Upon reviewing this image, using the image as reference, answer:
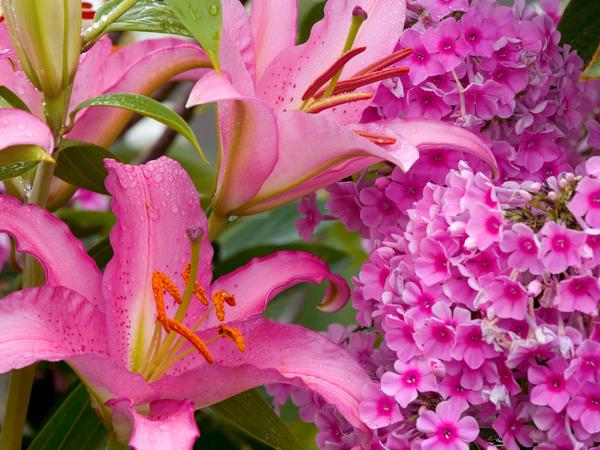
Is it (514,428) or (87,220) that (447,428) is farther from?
(87,220)

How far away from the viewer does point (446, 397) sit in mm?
535

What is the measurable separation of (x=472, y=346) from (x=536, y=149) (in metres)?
0.14

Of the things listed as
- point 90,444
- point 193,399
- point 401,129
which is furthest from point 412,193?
point 90,444

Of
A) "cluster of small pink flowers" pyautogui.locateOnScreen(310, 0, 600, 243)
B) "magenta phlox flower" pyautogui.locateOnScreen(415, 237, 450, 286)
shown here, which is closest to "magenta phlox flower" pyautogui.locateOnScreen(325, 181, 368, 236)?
"cluster of small pink flowers" pyautogui.locateOnScreen(310, 0, 600, 243)

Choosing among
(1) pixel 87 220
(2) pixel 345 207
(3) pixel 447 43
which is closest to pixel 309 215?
(2) pixel 345 207

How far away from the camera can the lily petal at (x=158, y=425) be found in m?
0.51

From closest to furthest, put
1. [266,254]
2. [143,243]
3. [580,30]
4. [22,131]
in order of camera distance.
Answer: [22,131]
[143,243]
[580,30]
[266,254]

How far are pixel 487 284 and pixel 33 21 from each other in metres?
0.25

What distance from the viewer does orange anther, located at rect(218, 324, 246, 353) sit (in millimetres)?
561

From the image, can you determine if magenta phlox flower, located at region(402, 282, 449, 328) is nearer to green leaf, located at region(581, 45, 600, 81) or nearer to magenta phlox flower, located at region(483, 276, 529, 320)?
magenta phlox flower, located at region(483, 276, 529, 320)

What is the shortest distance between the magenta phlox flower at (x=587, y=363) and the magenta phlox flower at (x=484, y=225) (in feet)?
0.21

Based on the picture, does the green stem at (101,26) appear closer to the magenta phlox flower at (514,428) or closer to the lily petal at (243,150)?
the lily petal at (243,150)

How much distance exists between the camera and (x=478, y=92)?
0.60 meters

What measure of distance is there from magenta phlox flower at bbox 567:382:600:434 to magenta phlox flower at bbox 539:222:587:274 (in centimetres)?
6
